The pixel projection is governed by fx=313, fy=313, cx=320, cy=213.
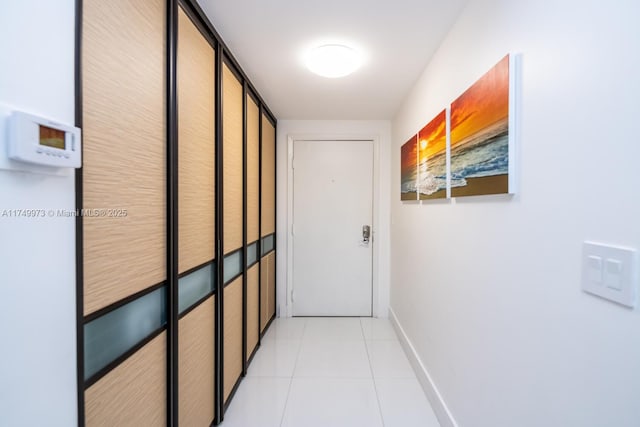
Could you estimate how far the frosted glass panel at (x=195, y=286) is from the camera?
1525 mm

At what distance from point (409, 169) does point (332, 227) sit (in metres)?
1.38

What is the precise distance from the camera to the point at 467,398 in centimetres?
159

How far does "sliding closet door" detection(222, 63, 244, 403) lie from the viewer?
2.07m

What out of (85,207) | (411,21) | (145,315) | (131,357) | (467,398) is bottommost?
(467,398)

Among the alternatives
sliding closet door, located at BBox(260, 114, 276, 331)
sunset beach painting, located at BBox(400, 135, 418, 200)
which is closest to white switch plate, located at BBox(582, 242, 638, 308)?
sunset beach painting, located at BBox(400, 135, 418, 200)

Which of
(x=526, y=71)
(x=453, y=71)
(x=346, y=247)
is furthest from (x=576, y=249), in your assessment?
(x=346, y=247)

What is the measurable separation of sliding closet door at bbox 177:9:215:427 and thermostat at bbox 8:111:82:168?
2.07ft

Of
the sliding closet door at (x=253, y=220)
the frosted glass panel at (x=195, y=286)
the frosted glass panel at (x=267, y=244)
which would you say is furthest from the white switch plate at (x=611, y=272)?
the frosted glass panel at (x=267, y=244)

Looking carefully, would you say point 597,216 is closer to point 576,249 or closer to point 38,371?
point 576,249

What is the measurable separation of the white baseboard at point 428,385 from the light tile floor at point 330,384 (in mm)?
54

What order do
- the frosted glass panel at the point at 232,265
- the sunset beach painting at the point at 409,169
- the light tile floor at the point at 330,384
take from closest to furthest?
the light tile floor at the point at 330,384
the frosted glass panel at the point at 232,265
the sunset beach painting at the point at 409,169

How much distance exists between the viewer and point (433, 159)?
2104 millimetres

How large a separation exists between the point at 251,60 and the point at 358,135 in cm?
185

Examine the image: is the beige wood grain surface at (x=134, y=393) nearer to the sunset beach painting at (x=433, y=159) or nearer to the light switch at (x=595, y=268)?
the light switch at (x=595, y=268)
